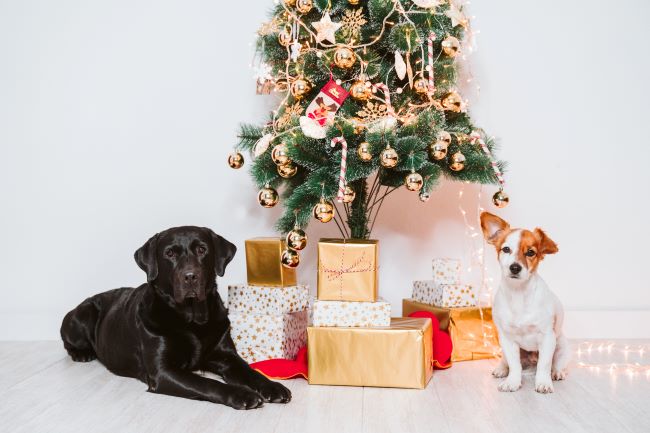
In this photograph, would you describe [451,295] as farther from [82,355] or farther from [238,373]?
[82,355]

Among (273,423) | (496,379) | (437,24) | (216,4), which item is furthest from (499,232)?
(216,4)

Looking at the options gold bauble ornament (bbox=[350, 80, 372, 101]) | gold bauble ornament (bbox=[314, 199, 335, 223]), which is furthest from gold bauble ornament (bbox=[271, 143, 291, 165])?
gold bauble ornament (bbox=[350, 80, 372, 101])

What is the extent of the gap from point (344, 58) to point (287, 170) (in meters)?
0.50

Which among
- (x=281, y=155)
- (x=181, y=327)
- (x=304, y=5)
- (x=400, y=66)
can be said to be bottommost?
(x=181, y=327)

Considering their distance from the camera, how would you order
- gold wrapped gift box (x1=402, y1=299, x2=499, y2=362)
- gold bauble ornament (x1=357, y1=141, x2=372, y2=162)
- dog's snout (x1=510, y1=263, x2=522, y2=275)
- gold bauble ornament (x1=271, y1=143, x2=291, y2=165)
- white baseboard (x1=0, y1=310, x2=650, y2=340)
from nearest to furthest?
1. dog's snout (x1=510, y1=263, x2=522, y2=275)
2. gold bauble ornament (x1=357, y1=141, x2=372, y2=162)
3. gold bauble ornament (x1=271, y1=143, x2=291, y2=165)
4. gold wrapped gift box (x1=402, y1=299, x2=499, y2=362)
5. white baseboard (x1=0, y1=310, x2=650, y2=340)

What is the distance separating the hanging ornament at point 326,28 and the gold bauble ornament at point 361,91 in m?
0.21

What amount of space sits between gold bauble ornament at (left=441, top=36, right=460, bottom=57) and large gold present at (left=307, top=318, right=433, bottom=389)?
44.7 inches

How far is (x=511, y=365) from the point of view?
2.50m

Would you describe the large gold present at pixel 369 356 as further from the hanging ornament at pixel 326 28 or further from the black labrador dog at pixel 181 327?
the hanging ornament at pixel 326 28

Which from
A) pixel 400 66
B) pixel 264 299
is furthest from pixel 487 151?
pixel 264 299

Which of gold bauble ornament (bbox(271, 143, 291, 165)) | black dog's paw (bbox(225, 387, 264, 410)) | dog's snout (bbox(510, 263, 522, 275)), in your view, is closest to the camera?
black dog's paw (bbox(225, 387, 264, 410))

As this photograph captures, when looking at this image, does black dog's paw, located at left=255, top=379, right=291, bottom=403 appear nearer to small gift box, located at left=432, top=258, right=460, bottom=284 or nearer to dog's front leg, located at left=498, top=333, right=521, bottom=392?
dog's front leg, located at left=498, top=333, right=521, bottom=392

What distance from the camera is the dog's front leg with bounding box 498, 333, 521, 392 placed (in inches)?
96.7

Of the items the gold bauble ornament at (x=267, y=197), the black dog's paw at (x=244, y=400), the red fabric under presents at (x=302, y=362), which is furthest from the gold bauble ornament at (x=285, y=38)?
the black dog's paw at (x=244, y=400)
